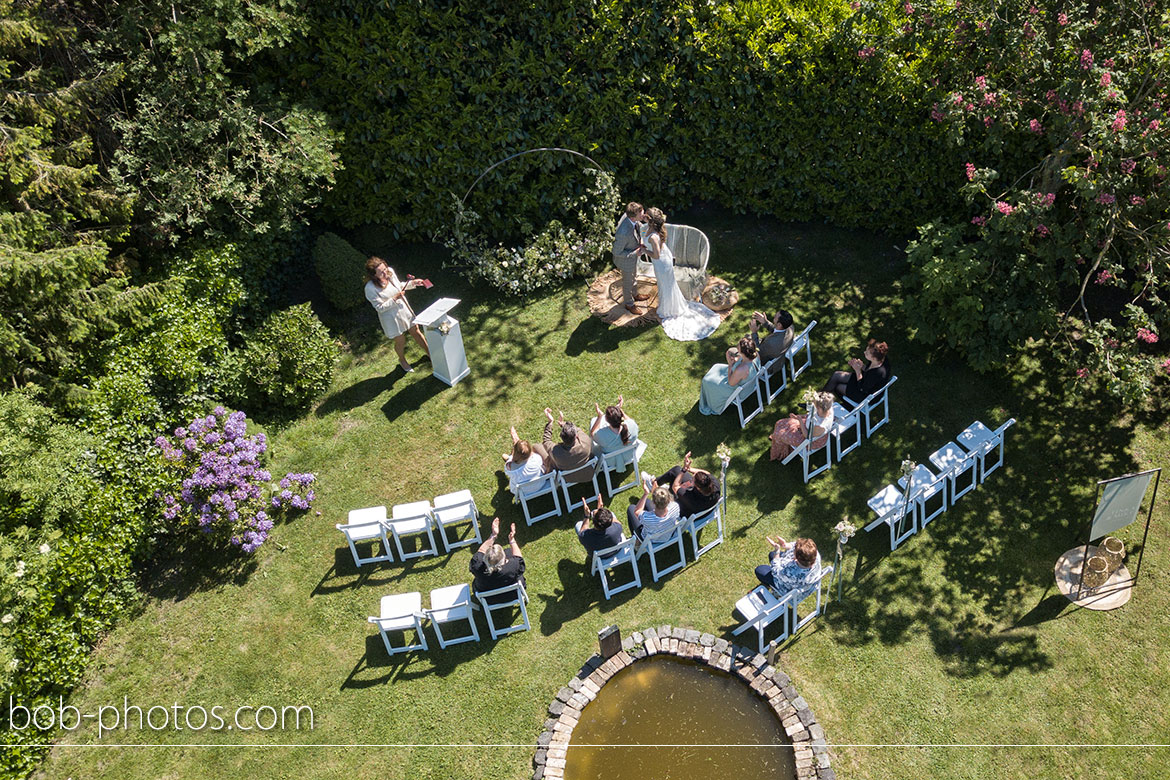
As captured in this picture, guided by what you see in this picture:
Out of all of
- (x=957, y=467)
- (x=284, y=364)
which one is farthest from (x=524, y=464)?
(x=957, y=467)

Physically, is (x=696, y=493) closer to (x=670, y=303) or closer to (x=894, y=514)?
(x=894, y=514)

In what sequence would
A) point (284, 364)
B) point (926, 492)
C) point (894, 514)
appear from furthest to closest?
1. point (284, 364)
2. point (926, 492)
3. point (894, 514)

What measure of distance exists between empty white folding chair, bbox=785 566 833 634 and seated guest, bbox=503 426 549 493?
10.6ft

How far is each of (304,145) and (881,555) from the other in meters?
9.43

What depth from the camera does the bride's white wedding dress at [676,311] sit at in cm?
1227

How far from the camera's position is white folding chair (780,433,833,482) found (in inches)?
401

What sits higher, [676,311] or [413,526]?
[676,311]

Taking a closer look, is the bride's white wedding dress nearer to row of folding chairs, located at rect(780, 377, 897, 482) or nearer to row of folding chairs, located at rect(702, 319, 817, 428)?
row of folding chairs, located at rect(702, 319, 817, 428)

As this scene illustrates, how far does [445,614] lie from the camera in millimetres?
8992

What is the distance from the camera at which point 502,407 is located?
11719mm

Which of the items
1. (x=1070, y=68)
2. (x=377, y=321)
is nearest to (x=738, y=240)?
(x=1070, y=68)

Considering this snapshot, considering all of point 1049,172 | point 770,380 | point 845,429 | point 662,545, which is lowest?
point 662,545

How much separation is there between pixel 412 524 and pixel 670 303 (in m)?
5.19

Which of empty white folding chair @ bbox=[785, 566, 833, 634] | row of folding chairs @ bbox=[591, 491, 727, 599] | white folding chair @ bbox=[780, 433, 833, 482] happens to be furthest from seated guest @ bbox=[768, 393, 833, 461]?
empty white folding chair @ bbox=[785, 566, 833, 634]
